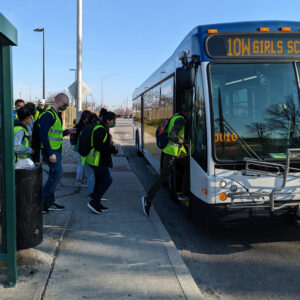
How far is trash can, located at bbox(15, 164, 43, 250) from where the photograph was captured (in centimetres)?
425

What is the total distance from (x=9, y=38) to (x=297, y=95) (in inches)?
146

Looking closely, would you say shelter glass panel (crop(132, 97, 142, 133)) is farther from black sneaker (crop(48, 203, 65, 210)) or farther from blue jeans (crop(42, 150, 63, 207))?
blue jeans (crop(42, 150, 63, 207))

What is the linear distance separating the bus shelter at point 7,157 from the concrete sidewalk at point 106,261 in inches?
13.2

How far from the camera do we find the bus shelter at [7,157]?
3.62m

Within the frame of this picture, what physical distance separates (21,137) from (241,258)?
345 cm

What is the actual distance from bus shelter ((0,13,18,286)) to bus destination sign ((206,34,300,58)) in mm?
2673

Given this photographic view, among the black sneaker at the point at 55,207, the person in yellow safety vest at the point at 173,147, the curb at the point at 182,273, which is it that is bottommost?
the curb at the point at 182,273

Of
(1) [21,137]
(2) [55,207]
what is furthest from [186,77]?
(2) [55,207]

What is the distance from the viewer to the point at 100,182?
6.53 meters

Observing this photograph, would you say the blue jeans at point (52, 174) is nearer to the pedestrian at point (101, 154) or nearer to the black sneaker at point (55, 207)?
the black sneaker at point (55, 207)

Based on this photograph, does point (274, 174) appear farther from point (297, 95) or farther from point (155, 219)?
point (155, 219)

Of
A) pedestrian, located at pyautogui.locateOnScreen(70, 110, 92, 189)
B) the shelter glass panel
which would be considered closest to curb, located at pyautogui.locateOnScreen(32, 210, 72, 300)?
pedestrian, located at pyautogui.locateOnScreen(70, 110, 92, 189)

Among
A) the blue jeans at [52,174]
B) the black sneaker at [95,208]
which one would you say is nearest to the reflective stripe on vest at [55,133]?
the blue jeans at [52,174]

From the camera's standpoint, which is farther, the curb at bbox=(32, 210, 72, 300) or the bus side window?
the bus side window
